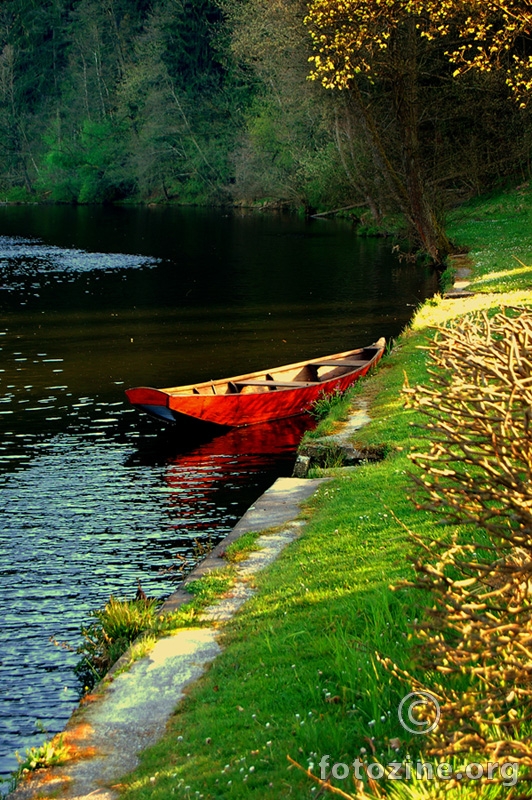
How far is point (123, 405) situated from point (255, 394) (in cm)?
339

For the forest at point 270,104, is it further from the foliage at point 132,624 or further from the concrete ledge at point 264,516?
the foliage at point 132,624

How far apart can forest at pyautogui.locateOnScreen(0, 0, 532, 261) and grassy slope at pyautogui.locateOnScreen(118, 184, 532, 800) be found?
48.2ft

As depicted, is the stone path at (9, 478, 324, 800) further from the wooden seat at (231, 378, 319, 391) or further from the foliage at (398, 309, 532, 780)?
the wooden seat at (231, 378, 319, 391)

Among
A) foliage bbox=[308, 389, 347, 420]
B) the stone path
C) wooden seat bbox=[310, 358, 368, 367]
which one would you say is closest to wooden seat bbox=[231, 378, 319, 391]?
foliage bbox=[308, 389, 347, 420]

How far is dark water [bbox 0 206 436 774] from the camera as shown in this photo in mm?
11609

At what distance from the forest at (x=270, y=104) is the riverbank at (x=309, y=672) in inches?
575

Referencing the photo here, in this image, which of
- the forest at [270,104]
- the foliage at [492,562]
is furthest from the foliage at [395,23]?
the foliage at [492,562]

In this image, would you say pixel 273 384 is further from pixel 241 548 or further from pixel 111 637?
pixel 111 637

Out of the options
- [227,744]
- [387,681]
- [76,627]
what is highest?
[387,681]

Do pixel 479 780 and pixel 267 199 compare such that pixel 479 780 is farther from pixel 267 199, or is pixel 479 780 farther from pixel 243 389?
pixel 267 199

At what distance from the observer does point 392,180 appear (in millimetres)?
40750

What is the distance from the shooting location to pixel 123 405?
70.1ft

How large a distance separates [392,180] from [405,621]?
117 ft

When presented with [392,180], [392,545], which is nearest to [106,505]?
[392,545]
